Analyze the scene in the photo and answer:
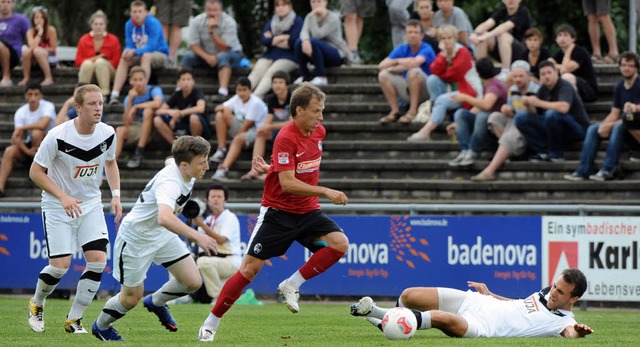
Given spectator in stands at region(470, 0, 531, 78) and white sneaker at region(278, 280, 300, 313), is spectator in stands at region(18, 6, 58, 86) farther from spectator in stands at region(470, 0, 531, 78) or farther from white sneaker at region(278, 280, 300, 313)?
white sneaker at region(278, 280, 300, 313)

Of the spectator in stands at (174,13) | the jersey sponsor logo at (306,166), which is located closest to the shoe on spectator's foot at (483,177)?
the spectator in stands at (174,13)

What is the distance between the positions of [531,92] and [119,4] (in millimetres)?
17045

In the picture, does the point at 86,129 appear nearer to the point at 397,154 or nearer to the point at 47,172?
the point at 47,172

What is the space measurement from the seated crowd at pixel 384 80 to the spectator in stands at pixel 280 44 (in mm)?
24

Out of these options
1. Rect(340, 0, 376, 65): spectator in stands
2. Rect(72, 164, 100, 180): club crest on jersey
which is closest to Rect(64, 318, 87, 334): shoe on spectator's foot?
Rect(72, 164, 100, 180): club crest on jersey

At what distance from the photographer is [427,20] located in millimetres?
22141

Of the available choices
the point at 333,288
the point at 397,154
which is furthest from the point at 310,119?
the point at 397,154

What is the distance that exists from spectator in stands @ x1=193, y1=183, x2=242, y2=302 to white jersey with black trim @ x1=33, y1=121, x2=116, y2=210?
5.36 m

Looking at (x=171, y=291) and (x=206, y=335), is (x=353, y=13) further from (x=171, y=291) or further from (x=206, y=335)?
(x=206, y=335)

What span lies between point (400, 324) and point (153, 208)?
7.90 feet

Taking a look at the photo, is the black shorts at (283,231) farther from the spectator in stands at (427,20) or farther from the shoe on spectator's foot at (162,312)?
the spectator in stands at (427,20)

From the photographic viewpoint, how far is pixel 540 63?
771 inches

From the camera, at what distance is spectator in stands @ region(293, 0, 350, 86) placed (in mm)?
22031

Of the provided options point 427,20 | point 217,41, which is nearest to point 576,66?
point 427,20
